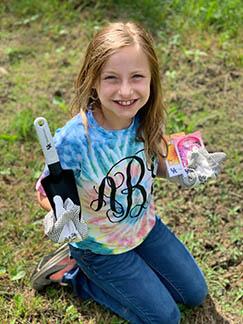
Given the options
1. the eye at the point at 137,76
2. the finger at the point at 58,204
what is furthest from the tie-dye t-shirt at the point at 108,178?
the eye at the point at 137,76

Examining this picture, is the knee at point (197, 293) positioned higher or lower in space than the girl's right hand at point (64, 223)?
lower

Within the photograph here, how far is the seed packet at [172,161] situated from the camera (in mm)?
2324

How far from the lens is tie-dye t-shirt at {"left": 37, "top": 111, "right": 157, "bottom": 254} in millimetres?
2129

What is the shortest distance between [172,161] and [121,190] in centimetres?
25

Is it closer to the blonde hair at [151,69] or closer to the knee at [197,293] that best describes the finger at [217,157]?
the blonde hair at [151,69]

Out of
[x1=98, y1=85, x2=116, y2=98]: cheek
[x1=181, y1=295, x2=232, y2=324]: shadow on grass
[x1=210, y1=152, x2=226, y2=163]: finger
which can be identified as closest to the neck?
[x1=98, y1=85, x2=116, y2=98]: cheek

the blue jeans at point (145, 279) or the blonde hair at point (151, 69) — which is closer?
the blonde hair at point (151, 69)

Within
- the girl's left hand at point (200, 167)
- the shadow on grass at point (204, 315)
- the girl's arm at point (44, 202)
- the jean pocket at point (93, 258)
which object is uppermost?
the girl's arm at point (44, 202)

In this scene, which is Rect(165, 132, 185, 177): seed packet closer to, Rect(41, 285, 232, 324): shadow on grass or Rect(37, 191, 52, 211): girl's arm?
Rect(37, 191, 52, 211): girl's arm

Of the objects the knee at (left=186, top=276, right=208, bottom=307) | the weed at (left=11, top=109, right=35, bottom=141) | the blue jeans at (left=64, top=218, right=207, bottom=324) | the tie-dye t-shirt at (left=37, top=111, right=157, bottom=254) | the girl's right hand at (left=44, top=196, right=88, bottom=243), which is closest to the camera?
the girl's right hand at (left=44, top=196, right=88, bottom=243)

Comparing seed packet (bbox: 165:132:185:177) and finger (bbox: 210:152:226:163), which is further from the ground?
seed packet (bbox: 165:132:185:177)

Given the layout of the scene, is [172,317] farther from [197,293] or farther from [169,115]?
[169,115]

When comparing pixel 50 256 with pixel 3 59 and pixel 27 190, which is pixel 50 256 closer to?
pixel 27 190

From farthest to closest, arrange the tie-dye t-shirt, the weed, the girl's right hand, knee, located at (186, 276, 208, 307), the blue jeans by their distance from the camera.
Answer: the weed < knee, located at (186, 276, 208, 307) < the blue jeans < the tie-dye t-shirt < the girl's right hand
